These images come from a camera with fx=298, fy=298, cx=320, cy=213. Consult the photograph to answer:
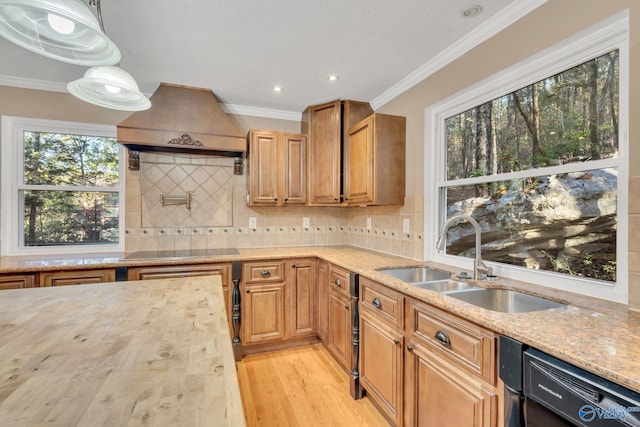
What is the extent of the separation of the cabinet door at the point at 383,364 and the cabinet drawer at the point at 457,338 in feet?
0.69

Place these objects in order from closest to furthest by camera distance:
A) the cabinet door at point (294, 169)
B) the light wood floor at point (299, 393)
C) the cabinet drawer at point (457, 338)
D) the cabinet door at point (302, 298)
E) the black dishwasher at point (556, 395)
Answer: the black dishwasher at point (556, 395) < the cabinet drawer at point (457, 338) < the light wood floor at point (299, 393) < the cabinet door at point (302, 298) < the cabinet door at point (294, 169)

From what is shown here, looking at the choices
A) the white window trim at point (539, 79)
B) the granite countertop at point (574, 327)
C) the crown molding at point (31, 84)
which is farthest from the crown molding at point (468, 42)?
the crown molding at point (31, 84)

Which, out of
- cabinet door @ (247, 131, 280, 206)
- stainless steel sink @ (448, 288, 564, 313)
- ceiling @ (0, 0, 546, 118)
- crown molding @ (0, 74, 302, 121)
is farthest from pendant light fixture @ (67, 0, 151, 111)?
stainless steel sink @ (448, 288, 564, 313)

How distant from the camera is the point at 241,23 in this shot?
71.8 inches

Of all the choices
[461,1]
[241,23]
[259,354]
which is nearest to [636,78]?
[461,1]

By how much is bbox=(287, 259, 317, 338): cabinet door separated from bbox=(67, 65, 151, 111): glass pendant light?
1783mm

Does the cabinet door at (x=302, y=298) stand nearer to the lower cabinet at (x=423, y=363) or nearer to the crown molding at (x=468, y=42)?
the lower cabinet at (x=423, y=363)

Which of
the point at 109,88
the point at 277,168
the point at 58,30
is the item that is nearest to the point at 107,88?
the point at 109,88

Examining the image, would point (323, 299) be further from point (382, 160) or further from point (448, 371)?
point (448, 371)

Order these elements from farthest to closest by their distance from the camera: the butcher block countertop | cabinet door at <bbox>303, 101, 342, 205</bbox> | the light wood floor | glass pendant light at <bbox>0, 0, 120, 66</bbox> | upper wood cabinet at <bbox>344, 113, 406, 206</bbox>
Result: cabinet door at <bbox>303, 101, 342, 205</bbox> → upper wood cabinet at <bbox>344, 113, 406, 206</bbox> → the light wood floor → glass pendant light at <bbox>0, 0, 120, 66</bbox> → the butcher block countertop

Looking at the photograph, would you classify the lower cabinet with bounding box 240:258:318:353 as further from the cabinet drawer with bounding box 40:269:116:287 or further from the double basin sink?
the double basin sink

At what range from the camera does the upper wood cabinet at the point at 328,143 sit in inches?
118

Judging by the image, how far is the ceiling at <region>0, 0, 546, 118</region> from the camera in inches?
66.2

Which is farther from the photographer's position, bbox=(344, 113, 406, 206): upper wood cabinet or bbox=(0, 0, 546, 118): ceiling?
bbox=(344, 113, 406, 206): upper wood cabinet
